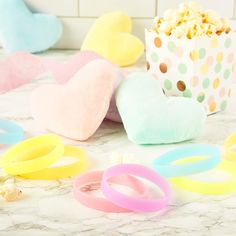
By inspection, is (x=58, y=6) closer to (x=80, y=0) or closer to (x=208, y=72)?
(x=80, y=0)

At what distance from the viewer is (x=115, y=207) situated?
51cm

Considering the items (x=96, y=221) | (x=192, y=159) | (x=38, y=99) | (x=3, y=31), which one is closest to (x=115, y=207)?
(x=96, y=221)

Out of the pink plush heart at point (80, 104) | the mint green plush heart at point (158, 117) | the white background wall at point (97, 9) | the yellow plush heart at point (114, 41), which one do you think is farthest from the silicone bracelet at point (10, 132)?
the white background wall at point (97, 9)

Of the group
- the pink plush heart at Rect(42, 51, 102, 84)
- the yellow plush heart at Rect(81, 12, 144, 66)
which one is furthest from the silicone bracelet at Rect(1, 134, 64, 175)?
the yellow plush heart at Rect(81, 12, 144, 66)

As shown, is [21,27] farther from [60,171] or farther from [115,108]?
[60,171]

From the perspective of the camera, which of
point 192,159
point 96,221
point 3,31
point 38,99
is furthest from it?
point 3,31

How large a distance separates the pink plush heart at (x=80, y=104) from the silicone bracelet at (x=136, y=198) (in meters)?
0.15

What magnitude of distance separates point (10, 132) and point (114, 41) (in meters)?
0.45

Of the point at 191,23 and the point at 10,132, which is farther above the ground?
the point at 191,23

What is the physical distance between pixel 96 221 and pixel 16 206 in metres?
0.09

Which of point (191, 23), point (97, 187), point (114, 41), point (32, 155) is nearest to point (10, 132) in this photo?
point (32, 155)

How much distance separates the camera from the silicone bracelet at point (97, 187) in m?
0.51

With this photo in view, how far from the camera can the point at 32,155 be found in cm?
64

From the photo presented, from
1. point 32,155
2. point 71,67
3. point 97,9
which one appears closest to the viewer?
point 32,155
